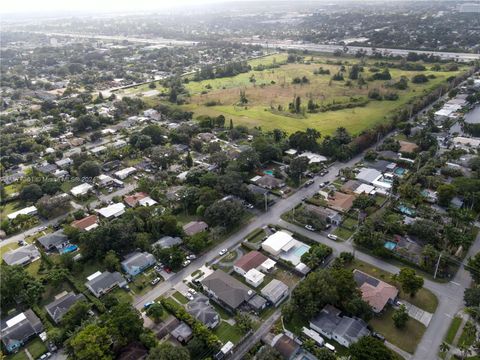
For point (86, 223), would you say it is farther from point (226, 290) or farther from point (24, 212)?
point (226, 290)

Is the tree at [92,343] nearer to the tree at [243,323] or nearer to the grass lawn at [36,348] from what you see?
the grass lawn at [36,348]

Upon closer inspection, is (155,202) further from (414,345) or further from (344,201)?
(414,345)

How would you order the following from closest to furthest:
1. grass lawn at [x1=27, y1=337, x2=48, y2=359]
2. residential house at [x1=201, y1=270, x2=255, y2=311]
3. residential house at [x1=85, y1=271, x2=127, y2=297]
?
grass lawn at [x1=27, y1=337, x2=48, y2=359] → residential house at [x1=201, y1=270, x2=255, y2=311] → residential house at [x1=85, y1=271, x2=127, y2=297]

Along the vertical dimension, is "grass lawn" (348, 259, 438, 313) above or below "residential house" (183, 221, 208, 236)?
below

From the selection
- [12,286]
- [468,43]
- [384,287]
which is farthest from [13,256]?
[468,43]

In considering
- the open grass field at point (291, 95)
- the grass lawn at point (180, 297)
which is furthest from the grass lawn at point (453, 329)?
the open grass field at point (291, 95)

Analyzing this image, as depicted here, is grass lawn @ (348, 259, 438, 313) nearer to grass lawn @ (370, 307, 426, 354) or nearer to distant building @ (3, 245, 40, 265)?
grass lawn @ (370, 307, 426, 354)

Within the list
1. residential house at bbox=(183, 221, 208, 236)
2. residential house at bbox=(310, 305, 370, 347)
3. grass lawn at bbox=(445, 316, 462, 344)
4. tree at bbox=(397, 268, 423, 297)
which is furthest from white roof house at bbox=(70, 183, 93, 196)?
grass lawn at bbox=(445, 316, 462, 344)

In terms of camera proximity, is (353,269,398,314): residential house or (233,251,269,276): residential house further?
(233,251,269,276): residential house
